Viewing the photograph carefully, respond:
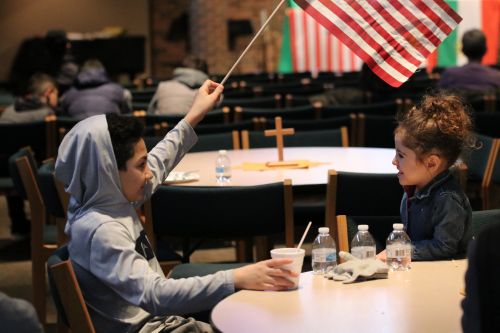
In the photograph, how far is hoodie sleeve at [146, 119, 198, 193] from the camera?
11.2ft

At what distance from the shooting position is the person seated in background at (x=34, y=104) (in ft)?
24.4

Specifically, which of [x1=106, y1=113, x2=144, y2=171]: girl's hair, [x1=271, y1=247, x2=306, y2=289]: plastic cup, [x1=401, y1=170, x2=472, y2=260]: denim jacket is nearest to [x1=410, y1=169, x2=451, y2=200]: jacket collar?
[x1=401, y1=170, x2=472, y2=260]: denim jacket

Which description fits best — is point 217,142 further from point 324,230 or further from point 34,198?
point 324,230

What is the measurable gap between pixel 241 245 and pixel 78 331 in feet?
9.71

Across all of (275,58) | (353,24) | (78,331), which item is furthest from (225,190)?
(275,58)

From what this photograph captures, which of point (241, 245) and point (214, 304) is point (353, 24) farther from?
point (241, 245)

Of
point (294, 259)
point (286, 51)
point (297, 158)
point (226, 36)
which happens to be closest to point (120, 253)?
point (294, 259)

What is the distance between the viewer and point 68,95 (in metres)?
8.12

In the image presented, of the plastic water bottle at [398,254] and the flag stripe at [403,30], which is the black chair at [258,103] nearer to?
the flag stripe at [403,30]

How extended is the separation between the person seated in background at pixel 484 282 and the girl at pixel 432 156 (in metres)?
1.30

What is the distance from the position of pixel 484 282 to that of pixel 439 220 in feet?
4.46

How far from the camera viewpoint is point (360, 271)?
269 centimetres

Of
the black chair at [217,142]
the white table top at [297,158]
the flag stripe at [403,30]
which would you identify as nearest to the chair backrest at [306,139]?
the black chair at [217,142]

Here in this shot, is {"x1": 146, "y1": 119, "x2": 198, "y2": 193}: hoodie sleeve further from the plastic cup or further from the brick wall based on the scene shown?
the brick wall
